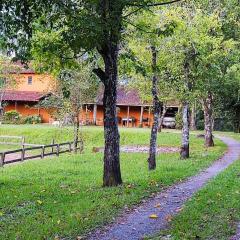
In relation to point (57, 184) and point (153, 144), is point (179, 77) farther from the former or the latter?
point (57, 184)

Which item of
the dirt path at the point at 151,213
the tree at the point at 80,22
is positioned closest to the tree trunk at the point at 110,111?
the tree at the point at 80,22

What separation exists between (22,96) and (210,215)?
5083 centimetres

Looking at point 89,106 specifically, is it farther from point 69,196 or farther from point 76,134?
point 69,196

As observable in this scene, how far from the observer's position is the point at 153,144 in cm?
1783

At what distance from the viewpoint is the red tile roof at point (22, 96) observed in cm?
5681

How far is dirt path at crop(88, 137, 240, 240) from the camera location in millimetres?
8172

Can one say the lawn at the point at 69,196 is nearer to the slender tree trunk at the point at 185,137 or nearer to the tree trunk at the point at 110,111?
the tree trunk at the point at 110,111

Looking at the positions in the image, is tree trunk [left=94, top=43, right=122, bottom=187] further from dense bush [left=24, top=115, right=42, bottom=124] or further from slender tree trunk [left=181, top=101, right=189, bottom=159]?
dense bush [left=24, top=115, right=42, bottom=124]

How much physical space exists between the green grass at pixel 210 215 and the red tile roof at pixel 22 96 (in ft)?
149

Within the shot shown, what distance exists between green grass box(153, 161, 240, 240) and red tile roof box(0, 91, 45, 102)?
45.4m

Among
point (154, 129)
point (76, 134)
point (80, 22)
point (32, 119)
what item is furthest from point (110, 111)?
point (32, 119)

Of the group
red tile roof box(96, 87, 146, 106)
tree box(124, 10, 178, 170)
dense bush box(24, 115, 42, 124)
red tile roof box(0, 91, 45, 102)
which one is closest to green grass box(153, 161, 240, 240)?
tree box(124, 10, 178, 170)

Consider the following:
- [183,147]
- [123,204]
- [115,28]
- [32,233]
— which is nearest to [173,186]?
[123,204]

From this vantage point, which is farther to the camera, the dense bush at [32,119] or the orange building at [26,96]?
the orange building at [26,96]
